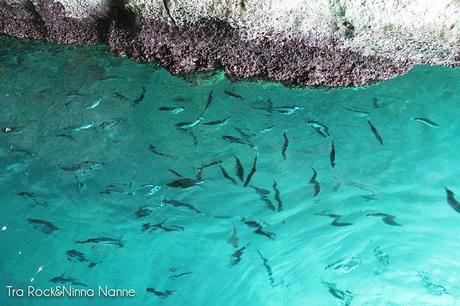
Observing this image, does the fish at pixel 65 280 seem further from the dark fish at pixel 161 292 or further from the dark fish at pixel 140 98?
the dark fish at pixel 140 98

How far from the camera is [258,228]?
326 centimetres

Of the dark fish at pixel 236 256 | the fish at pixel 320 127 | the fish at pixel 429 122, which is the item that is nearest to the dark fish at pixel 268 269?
the dark fish at pixel 236 256

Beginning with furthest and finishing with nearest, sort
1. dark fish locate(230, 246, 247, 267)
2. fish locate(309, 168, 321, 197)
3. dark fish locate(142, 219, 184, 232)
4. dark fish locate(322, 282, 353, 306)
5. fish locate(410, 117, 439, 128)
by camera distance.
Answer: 1. dark fish locate(322, 282, 353, 306)
2. dark fish locate(230, 246, 247, 267)
3. dark fish locate(142, 219, 184, 232)
4. fish locate(309, 168, 321, 197)
5. fish locate(410, 117, 439, 128)

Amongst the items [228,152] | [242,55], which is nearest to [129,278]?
[228,152]

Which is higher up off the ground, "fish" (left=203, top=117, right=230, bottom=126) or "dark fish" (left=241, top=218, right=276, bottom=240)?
"fish" (left=203, top=117, right=230, bottom=126)

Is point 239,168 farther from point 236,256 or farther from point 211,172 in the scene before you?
point 236,256

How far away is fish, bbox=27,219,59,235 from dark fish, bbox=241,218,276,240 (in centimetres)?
168

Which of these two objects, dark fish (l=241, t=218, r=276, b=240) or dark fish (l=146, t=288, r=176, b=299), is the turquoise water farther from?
dark fish (l=146, t=288, r=176, b=299)

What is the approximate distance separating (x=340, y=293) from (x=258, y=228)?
3.56 ft

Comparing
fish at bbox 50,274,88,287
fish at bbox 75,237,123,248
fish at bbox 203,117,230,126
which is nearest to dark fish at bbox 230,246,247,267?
fish at bbox 75,237,123,248

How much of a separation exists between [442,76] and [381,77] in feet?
1.50

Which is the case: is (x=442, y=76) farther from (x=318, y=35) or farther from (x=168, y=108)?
(x=168, y=108)

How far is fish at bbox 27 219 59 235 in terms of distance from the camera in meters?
3.36

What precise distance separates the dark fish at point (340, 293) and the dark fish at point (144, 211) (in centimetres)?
175
